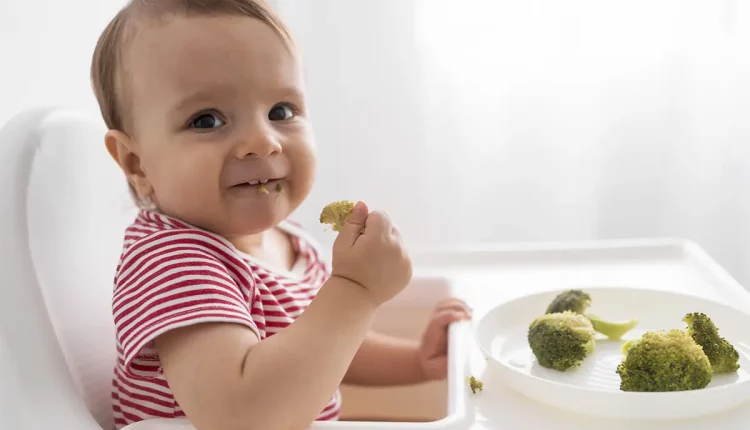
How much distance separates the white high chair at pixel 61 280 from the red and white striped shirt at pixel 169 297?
4 centimetres

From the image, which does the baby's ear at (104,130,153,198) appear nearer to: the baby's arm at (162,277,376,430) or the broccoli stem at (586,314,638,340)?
the baby's arm at (162,277,376,430)

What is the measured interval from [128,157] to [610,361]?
48 centimetres

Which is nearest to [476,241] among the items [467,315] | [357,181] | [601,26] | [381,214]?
[357,181]

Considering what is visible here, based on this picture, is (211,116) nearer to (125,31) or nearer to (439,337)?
(125,31)

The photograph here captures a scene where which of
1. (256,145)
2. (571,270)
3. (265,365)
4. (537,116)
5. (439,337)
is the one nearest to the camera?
(265,365)

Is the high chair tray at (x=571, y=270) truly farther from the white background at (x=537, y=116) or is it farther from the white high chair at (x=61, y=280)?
the white background at (x=537, y=116)

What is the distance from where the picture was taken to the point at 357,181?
5.16ft

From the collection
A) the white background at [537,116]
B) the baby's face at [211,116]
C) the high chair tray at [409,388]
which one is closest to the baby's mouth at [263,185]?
the baby's face at [211,116]

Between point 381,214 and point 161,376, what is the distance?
0.77ft

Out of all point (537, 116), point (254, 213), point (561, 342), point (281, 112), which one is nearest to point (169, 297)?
point (254, 213)

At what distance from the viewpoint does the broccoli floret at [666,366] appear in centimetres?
62

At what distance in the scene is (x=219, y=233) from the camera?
758 millimetres

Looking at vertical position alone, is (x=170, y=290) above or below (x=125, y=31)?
below

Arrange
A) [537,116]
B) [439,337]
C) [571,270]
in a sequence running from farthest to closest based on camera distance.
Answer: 1. [537,116]
2. [571,270]
3. [439,337]
